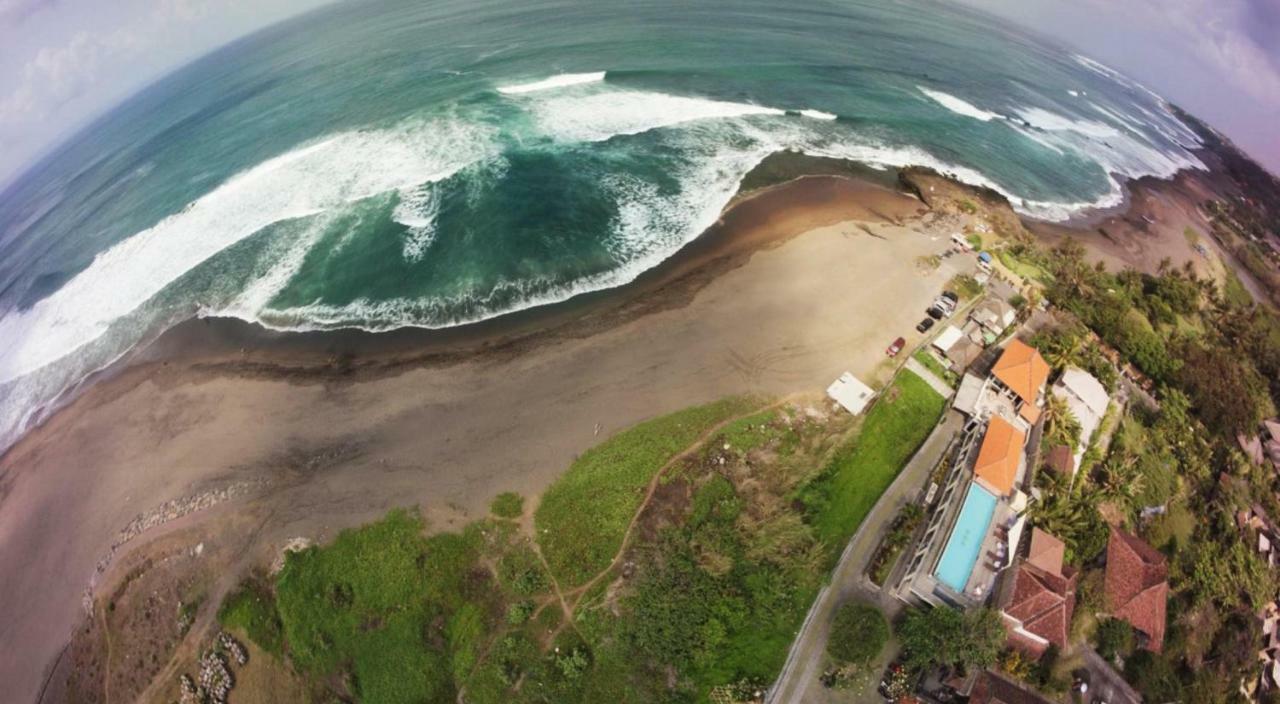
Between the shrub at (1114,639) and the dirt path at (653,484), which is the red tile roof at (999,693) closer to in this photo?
the shrub at (1114,639)

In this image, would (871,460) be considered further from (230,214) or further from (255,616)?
(230,214)

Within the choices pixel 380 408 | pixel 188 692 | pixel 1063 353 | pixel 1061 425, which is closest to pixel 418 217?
pixel 380 408

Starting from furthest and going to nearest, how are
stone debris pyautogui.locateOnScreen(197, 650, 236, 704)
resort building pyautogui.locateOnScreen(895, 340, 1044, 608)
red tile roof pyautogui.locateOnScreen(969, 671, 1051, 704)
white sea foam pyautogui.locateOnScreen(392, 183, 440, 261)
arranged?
white sea foam pyautogui.locateOnScreen(392, 183, 440, 261) < resort building pyautogui.locateOnScreen(895, 340, 1044, 608) < stone debris pyautogui.locateOnScreen(197, 650, 236, 704) < red tile roof pyautogui.locateOnScreen(969, 671, 1051, 704)

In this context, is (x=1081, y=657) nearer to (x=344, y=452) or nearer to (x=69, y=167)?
(x=344, y=452)

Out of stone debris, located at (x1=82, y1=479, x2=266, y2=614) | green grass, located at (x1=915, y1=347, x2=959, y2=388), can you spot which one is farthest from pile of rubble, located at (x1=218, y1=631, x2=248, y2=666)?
green grass, located at (x1=915, y1=347, x2=959, y2=388)

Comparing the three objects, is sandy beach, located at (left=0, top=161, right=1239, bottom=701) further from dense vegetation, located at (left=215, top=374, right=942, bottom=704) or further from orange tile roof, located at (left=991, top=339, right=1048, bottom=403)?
orange tile roof, located at (left=991, top=339, right=1048, bottom=403)

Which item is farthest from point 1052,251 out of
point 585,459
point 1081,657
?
point 585,459
